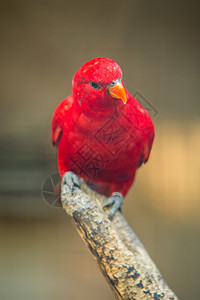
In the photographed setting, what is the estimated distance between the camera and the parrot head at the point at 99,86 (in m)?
0.63

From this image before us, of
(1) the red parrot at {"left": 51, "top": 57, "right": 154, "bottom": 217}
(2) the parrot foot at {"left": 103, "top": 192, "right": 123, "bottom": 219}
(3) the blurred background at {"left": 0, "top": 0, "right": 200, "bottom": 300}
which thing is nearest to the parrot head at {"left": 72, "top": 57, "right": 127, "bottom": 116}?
(1) the red parrot at {"left": 51, "top": 57, "right": 154, "bottom": 217}

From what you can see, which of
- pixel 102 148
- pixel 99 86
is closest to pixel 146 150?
pixel 102 148

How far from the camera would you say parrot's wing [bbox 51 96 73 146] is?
0.75 meters

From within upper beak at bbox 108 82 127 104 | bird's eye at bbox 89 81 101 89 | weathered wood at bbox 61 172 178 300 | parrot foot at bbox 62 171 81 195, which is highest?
Result: bird's eye at bbox 89 81 101 89

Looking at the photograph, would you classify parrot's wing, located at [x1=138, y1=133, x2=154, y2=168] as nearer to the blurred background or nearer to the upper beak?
the blurred background

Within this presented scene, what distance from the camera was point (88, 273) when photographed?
100 centimetres

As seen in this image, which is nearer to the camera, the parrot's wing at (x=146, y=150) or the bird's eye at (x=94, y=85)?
the bird's eye at (x=94, y=85)

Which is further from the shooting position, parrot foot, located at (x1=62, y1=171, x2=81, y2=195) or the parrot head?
parrot foot, located at (x1=62, y1=171, x2=81, y2=195)

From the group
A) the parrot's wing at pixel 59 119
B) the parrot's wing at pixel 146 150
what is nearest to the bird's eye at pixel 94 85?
the parrot's wing at pixel 59 119

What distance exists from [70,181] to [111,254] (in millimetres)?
190

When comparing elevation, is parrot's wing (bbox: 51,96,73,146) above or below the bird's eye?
above

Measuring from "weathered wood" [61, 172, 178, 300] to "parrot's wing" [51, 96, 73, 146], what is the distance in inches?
4.6

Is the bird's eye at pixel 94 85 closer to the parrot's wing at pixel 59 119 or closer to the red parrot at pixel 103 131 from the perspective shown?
the red parrot at pixel 103 131

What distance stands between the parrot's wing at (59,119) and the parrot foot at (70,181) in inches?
4.0
